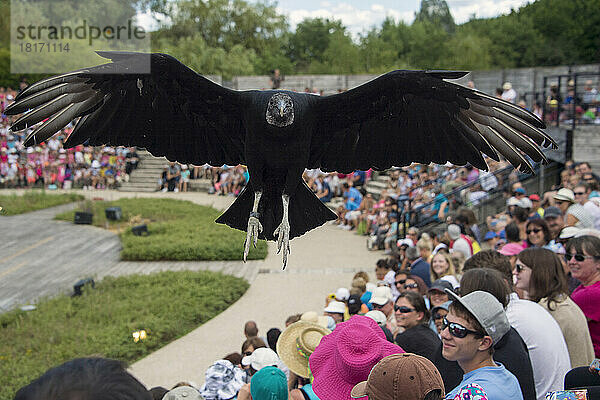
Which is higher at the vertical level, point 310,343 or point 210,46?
point 210,46

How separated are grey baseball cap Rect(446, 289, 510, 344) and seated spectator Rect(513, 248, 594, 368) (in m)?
0.87

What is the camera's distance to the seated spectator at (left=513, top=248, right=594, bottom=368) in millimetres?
3037

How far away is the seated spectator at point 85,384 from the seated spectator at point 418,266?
16.7ft

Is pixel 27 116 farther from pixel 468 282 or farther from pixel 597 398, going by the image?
pixel 597 398

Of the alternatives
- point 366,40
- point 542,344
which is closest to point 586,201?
point 542,344

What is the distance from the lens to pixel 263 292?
30.9 ft

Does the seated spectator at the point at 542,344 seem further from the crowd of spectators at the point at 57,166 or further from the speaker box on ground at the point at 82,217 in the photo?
the crowd of spectators at the point at 57,166

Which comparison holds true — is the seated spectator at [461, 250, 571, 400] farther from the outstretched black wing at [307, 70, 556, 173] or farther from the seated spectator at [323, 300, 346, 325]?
the seated spectator at [323, 300, 346, 325]

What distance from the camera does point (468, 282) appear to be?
291cm

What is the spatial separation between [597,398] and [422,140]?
4.82 ft

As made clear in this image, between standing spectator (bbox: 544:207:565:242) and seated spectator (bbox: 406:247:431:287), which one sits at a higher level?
standing spectator (bbox: 544:207:565:242)

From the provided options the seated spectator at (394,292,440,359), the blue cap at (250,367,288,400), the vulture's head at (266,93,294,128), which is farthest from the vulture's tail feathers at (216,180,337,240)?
→ the seated spectator at (394,292,440,359)

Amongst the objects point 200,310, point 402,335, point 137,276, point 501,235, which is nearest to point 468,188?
point 501,235

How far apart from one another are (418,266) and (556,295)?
292cm
